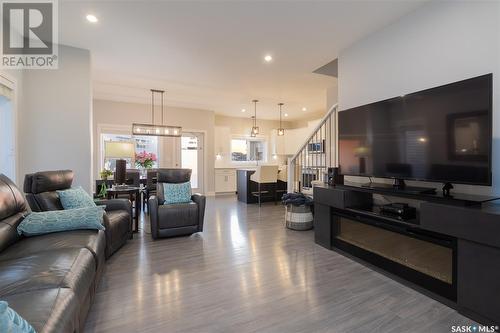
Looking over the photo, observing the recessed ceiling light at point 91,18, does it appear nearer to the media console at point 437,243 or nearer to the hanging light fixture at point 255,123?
the media console at point 437,243

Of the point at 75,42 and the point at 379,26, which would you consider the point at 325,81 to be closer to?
the point at 379,26

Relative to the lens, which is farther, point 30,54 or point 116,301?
point 30,54

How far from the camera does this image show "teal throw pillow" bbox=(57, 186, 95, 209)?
2.83 meters

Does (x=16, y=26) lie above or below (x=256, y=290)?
above

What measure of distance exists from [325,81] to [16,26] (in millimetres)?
4948

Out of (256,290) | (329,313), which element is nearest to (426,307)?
(329,313)

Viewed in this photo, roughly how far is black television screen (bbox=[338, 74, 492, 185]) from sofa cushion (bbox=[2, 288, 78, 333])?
2821mm

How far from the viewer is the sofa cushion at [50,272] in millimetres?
1355

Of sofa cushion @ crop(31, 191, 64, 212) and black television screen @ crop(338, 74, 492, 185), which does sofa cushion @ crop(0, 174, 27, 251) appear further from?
black television screen @ crop(338, 74, 492, 185)

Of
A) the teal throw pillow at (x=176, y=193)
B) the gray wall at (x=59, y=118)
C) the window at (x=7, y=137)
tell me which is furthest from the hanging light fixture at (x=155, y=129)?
the window at (x=7, y=137)

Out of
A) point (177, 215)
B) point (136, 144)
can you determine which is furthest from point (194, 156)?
point (177, 215)

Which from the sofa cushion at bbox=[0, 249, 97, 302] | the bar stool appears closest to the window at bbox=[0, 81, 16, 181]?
the sofa cushion at bbox=[0, 249, 97, 302]

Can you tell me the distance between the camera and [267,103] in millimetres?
7188

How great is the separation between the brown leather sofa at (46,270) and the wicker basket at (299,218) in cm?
279
